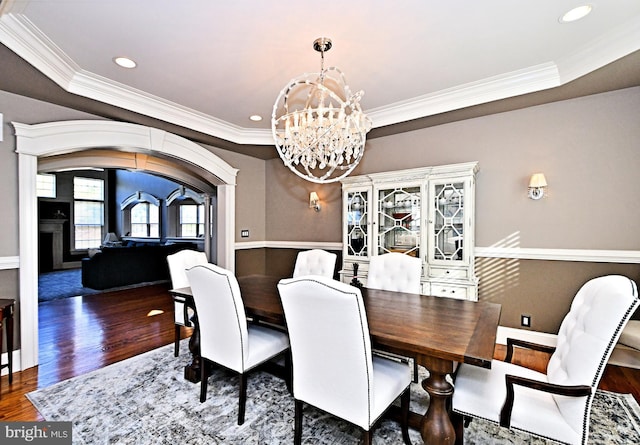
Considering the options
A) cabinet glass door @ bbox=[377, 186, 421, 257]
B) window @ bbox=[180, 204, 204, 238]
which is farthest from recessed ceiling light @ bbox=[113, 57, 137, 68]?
window @ bbox=[180, 204, 204, 238]

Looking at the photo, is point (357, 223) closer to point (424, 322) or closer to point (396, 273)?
point (396, 273)

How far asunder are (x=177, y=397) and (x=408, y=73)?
335 cm

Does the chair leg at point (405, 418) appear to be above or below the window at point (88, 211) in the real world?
below

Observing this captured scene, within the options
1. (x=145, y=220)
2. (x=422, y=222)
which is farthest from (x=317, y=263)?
(x=145, y=220)

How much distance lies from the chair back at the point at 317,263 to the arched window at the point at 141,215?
8.05 meters

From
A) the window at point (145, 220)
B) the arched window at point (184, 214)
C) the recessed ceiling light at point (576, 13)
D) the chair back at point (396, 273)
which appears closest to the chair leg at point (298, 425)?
the chair back at point (396, 273)

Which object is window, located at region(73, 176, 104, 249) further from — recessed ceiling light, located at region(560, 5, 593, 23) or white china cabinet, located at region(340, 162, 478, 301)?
recessed ceiling light, located at region(560, 5, 593, 23)

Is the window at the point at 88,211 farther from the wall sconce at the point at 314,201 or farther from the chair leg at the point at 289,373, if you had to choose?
the chair leg at the point at 289,373

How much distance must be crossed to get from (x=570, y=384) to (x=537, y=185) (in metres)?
2.35

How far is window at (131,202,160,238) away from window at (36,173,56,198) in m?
2.15

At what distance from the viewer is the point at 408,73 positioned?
284 centimetres

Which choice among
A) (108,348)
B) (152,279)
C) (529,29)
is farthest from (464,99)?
(152,279)

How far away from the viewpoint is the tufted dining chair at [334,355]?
4.83 ft

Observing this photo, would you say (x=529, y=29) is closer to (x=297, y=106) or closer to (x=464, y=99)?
(x=464, y=99)
